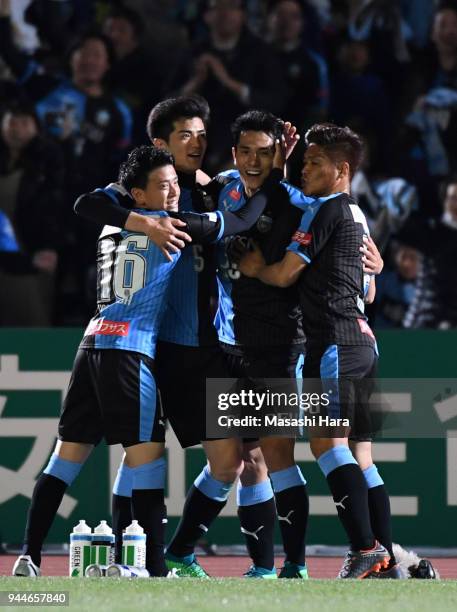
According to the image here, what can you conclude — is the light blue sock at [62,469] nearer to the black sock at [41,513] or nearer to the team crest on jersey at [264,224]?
the black sock at [41,513]

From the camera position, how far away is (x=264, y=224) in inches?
224

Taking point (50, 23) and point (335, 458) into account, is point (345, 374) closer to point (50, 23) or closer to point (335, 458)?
point (335, 458)

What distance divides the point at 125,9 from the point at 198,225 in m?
5.43

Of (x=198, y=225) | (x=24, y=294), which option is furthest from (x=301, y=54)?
(x=198, y=225)

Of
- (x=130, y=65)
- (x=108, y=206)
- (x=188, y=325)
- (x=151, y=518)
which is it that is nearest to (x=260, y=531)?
(x=151, y=518)

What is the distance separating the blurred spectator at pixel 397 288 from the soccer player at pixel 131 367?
154 inches

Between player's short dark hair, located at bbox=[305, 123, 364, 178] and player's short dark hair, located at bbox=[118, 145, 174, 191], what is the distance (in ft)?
2.25

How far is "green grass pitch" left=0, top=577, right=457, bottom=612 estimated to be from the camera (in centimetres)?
424

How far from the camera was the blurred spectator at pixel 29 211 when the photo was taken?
923 centimetres

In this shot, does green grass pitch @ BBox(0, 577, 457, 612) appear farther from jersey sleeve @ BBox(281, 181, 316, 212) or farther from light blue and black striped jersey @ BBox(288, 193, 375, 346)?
jersey sleeve @ BBox(281, 181, 316, 212)

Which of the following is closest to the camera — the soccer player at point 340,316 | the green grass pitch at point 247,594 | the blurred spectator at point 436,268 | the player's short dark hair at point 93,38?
the green grass pitch at point 247,594

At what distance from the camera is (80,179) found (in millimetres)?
9633

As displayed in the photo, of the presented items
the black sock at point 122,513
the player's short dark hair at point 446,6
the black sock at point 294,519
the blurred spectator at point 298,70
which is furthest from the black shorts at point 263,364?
the player's short dark hair at point 446,6

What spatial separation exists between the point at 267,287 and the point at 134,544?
1253 millimetres
